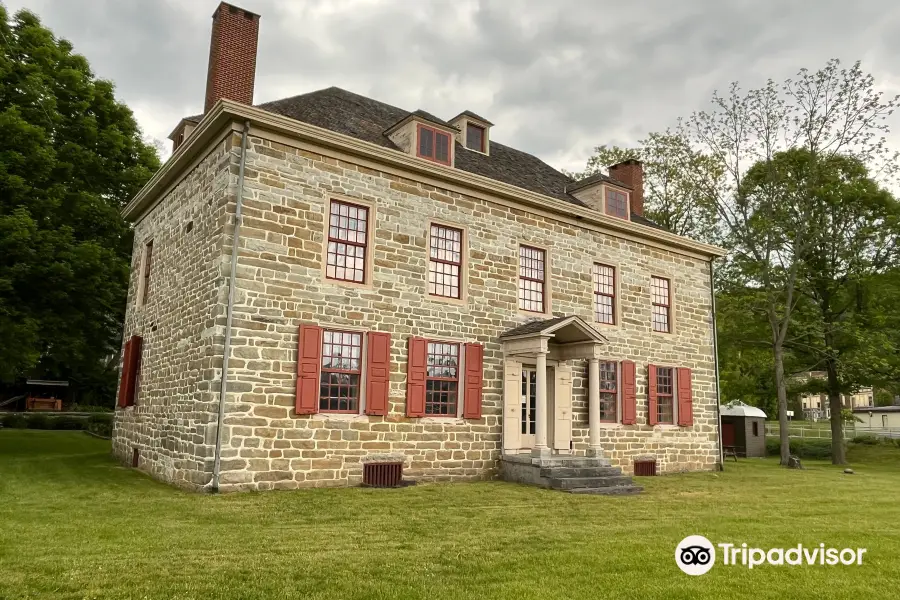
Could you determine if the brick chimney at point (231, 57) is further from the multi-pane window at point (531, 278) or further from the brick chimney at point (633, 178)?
the brick chimney at point (633, 178)

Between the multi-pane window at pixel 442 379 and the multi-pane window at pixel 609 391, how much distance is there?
4767mm

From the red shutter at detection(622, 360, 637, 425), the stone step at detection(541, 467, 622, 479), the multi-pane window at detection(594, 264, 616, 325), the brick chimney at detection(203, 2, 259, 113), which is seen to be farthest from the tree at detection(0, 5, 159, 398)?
the red shutter at detection(622, 360, 637, 425)

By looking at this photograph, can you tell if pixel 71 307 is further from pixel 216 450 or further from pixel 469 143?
pixel 469 143

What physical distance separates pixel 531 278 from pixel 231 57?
851 cm

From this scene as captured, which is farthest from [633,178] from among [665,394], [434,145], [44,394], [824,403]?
[824,403]

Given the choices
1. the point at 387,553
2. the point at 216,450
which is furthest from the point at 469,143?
the point at 387,553

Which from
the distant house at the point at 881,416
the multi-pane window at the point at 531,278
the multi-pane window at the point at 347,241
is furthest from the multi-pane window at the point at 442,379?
the distant house at the point at 881,416

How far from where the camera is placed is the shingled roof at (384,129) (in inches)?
551

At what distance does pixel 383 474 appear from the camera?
1262 cm

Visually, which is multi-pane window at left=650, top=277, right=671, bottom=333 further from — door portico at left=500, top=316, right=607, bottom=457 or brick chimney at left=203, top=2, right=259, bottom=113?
brick chimney at left=203, top=2, right=259, bottom=113

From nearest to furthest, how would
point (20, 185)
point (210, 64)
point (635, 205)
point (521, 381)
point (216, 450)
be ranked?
point (216, 450) → point (210, 64) → point (521, 381) → point (20, 185) → point (635, 205)

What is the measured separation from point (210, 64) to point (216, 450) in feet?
26.6

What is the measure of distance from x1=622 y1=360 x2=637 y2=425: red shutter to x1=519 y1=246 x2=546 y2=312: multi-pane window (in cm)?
315

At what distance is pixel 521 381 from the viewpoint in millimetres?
14945
